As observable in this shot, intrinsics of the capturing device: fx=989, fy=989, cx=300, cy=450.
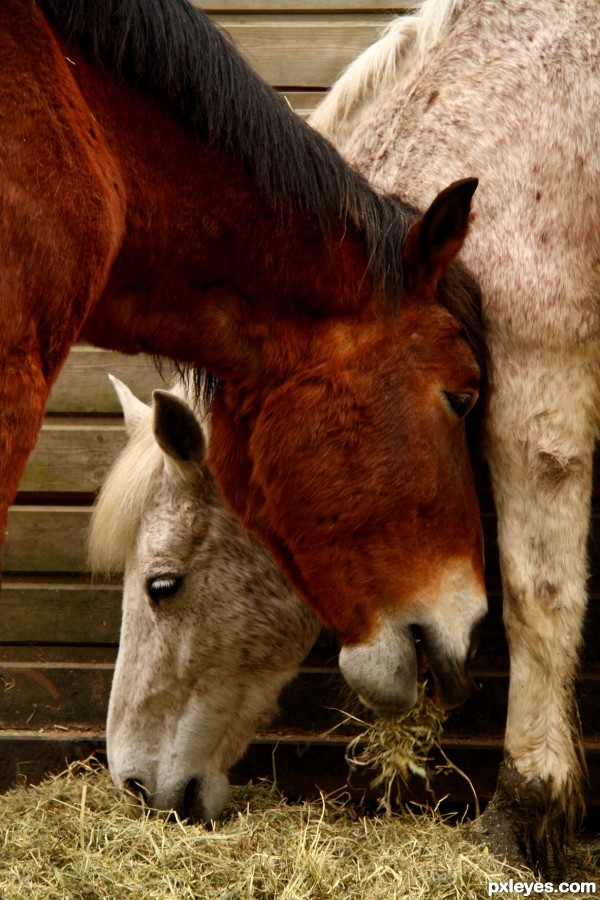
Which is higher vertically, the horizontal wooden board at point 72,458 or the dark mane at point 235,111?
the dark mane at point 235,111

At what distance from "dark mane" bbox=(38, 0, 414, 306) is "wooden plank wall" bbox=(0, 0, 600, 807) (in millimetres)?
1703

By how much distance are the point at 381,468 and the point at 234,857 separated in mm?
1098

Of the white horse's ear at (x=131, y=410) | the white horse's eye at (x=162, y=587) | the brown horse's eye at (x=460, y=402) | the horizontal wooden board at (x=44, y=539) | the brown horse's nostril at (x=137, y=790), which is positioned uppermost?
the brown horse's eye at (x=460, y=402)

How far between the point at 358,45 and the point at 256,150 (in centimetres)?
196

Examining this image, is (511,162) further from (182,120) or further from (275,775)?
(275,775)

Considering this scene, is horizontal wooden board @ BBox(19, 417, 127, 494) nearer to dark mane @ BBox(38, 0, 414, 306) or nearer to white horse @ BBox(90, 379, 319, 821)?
white horse @ BBox(90, 379, 319, 821)

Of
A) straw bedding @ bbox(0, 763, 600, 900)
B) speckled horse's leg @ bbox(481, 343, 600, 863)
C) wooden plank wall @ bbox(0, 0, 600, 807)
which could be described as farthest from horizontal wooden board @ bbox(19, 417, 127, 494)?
speckled horse's leg @ bbox(481, 343, 600, 863)

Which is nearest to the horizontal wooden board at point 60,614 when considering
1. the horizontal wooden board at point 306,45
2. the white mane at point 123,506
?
the white mane at point 123,506

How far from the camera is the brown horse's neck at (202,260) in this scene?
214cm

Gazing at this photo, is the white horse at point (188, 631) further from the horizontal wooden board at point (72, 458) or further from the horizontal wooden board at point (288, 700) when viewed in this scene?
the horizontal wooden board at point (72, 458)

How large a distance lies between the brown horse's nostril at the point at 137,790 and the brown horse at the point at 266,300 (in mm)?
823

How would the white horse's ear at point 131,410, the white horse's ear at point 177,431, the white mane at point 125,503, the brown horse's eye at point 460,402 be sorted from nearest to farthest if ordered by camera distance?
1. the brown horse's eye at point 460,402
2. the white horse's ear at point 177,431
3. the white mane at point 125,503
4. the white horse's ear at point 131,410

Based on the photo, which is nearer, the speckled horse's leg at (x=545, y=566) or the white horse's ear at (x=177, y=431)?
the speckled horse's leg at (x=545, y=566)

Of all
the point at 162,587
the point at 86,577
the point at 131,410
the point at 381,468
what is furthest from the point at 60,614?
the point at 381,468
